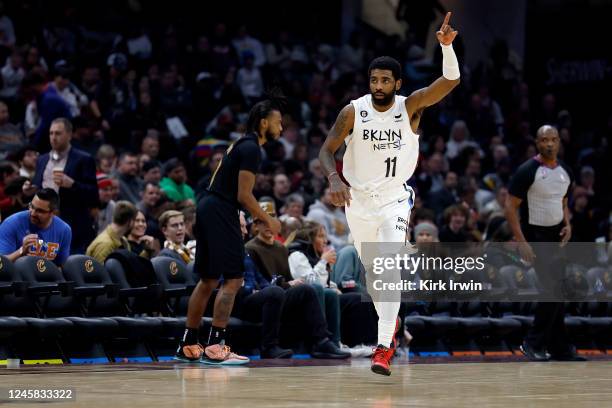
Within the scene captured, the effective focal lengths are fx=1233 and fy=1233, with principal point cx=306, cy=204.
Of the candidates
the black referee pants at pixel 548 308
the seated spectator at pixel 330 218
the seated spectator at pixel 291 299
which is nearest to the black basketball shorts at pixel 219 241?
the seated spectator at pixel 291 299

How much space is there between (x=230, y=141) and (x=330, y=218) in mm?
2242

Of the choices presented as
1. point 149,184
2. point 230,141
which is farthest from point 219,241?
point 230,141

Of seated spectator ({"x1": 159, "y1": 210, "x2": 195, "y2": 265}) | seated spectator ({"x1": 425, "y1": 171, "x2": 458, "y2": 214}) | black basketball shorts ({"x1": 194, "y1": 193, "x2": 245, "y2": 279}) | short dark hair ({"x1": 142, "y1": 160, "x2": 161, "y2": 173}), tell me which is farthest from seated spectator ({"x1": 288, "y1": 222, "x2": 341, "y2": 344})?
seated spectator ({"x1": 425, "y1": 171, "x2": 458, "y2": 214})

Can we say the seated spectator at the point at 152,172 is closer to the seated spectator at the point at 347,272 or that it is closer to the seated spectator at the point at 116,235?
the seated spectator at the point at 116,235

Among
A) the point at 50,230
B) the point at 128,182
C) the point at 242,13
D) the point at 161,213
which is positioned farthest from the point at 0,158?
the point at 242,13

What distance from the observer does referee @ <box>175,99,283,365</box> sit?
9.26m

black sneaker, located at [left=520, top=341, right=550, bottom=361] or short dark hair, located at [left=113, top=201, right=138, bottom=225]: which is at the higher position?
short dark hair, located at [left=113, top=201, right=138, bottom=225]

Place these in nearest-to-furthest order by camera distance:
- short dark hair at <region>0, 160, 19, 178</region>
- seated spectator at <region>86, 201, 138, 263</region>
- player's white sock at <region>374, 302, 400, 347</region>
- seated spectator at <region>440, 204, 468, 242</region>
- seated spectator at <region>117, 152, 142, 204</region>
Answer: player's white sock at <region>374, 302, 400, 347</region>, seated spectator at <region>86, 201, 138, 263</region>, short dark hair at <region>0, 160, 19, 178</region>, seated spectator at <region>117, 152, 142, 204</region>, seated spectator at <region>440, 204, 468, 242</region>

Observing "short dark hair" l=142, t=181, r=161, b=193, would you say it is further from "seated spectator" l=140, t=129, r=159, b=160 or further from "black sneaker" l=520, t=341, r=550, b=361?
"black sneaker" l=520, t=341, r=550, b=361

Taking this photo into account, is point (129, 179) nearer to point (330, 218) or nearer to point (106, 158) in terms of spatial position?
point (106, 158)

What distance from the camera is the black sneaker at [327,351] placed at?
11.0 meters

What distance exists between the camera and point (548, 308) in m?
11.5

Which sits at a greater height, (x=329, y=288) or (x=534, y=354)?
(x=329, y=288)

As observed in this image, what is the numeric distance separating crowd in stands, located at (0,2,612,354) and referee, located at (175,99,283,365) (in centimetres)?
142
